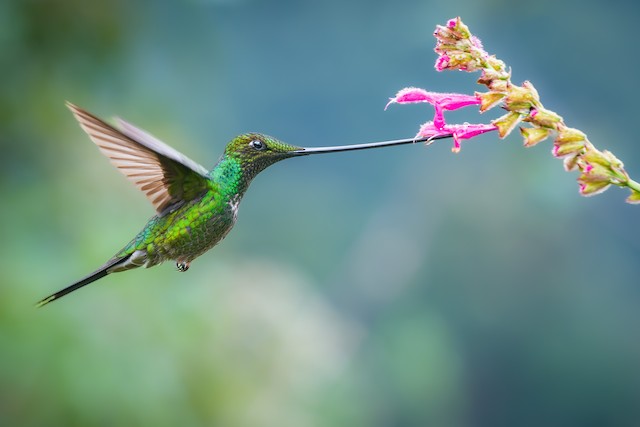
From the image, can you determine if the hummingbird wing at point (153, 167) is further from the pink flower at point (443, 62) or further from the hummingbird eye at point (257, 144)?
the pink flower at point (443, 62)

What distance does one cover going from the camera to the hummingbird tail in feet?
2.40

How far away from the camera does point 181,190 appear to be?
2.78 ft

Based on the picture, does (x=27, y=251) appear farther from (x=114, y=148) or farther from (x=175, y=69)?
(x=114, y=148)

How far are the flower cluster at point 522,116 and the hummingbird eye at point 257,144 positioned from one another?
16 cm

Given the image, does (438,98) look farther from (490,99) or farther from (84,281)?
(84,281)

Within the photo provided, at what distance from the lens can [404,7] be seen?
4.53 meters

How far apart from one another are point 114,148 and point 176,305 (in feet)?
6.23

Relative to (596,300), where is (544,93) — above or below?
above

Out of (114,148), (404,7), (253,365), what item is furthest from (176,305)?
(404,7)

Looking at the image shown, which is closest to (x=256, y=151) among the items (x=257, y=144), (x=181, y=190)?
(x=257, y=144)

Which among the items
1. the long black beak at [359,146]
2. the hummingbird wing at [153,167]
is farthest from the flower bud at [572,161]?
the hummingbird wing at [153,167]

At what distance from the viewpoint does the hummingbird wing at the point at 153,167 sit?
715 millimetres

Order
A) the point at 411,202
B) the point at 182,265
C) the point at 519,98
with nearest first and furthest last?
1. the point at 519,98
2. the point at 182,265
3. the point at 411,202

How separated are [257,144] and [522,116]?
10.3 inches
